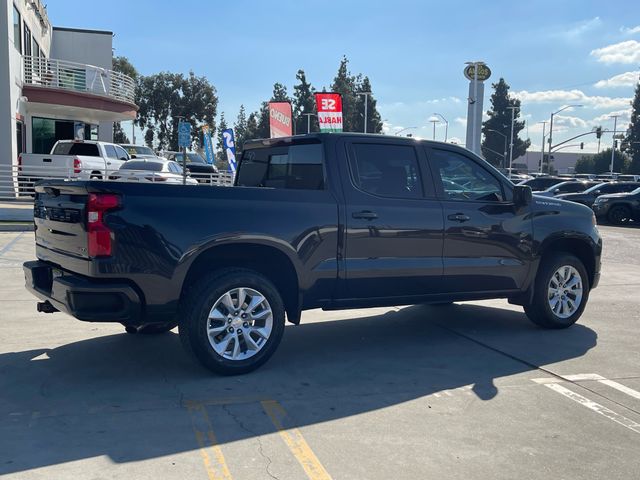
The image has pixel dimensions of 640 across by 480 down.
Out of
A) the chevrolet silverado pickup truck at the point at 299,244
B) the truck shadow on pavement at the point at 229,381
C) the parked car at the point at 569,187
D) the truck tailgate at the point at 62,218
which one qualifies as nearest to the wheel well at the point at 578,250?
the chevrolet silverado pickup truck at the point at 299,244

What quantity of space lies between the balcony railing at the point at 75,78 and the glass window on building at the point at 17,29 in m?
0.84

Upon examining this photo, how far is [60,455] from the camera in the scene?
3768 millimetres

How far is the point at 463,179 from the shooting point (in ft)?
21.3

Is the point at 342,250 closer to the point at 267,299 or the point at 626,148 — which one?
the point at 267,299

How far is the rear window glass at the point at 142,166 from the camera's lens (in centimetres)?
2283

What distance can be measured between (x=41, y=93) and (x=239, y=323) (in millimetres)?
27326

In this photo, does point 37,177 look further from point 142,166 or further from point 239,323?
point 239,323

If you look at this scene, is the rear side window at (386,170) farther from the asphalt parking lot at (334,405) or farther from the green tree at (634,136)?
the green tree at (634,136)

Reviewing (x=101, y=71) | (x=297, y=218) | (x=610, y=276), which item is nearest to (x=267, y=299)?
(x=297, y=218)

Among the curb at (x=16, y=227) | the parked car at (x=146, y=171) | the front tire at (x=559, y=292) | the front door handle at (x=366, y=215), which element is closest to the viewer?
the front door handle at (x=366, y=215)

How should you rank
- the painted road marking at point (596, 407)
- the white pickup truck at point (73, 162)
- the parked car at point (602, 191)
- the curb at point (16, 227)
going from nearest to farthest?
the painted road marking at point (596, 407), the curb at point (16, 227), the white pickup truck at point (73, 162), the parked car at point (602, 191)

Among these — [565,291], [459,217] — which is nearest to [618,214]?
[565,291]

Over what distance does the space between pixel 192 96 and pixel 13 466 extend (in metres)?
64.6

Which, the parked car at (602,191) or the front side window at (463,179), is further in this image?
the parked car at (602,191)
